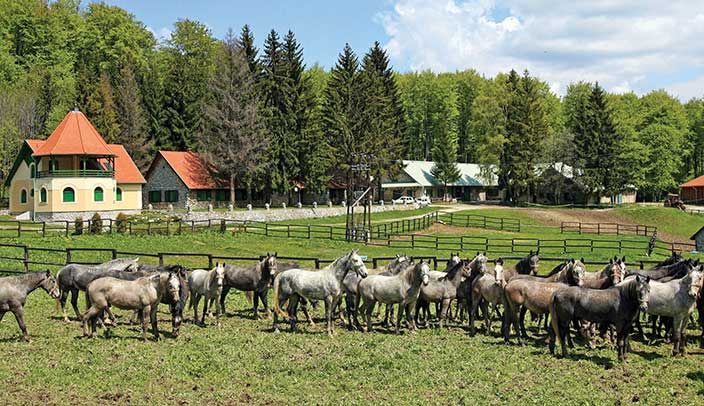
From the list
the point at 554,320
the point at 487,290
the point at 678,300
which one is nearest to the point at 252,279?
the point at 487,290

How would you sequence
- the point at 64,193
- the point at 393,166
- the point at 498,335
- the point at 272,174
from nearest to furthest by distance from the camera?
the point at 498,335
the point at 64,193
the point at 272,174
the point at 393,166

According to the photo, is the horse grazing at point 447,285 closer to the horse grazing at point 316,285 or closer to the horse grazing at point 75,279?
the horse grazing at point 316,285

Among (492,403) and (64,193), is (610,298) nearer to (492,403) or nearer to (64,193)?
(492,403)

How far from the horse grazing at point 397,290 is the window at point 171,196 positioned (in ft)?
162

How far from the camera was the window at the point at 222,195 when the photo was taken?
63.0 m

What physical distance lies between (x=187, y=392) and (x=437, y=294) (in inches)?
281

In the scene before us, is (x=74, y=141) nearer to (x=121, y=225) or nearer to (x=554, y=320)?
(x=121, y=225)

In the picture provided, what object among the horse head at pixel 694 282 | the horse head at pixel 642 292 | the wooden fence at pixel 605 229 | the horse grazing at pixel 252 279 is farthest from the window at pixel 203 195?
the horse head at pixel 642 292

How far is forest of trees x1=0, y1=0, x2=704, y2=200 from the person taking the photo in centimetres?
6166

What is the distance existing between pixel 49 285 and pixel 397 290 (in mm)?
7774

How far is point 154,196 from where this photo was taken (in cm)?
6316

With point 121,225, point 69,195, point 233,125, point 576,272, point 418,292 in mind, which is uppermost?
point 233,125

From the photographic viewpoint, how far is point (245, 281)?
16438 mm

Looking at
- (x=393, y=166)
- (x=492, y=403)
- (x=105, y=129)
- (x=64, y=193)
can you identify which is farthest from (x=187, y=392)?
(x=393, y=166)
